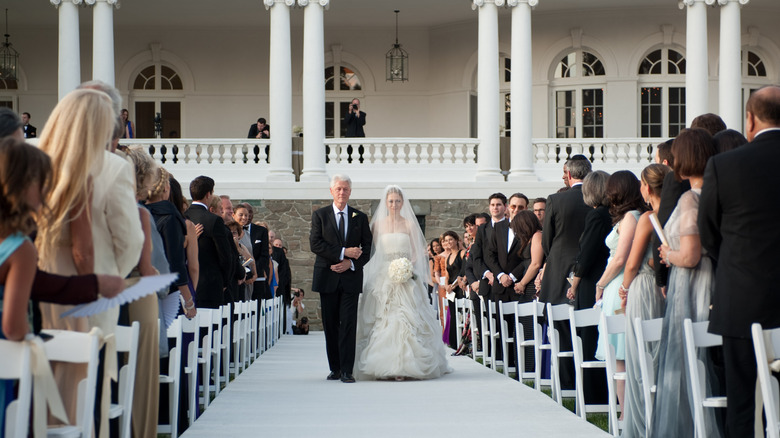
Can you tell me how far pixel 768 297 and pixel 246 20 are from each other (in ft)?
79.8

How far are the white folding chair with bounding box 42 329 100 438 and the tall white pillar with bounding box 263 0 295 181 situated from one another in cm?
1995

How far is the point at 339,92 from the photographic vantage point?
29266 millimetres

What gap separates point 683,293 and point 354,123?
19449mm

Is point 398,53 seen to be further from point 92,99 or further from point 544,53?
point 92,99

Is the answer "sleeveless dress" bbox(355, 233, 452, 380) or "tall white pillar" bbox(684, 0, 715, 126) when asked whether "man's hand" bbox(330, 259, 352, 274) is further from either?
"tall white pillar" bbox(684, 0, 715, 126)

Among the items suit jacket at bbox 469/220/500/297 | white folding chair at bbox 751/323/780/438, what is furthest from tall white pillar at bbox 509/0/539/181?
white folding chair at bbox 751/323/780/438

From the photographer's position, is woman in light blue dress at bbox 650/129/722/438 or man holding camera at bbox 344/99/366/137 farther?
man holding camera at bbox 344/99/366/137

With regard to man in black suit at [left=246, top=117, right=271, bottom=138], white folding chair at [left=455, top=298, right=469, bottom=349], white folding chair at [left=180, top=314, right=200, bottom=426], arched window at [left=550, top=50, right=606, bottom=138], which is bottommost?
white folding chair at [left=455, top=298, right=469, bottom=349]

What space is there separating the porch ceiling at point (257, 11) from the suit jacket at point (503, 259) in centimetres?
1463

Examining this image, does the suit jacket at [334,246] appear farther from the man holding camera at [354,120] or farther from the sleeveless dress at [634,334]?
the man holding camera at [354,120]

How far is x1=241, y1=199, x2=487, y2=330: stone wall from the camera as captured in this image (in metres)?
24.3

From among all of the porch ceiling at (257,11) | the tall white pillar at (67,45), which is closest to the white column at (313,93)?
the porch ceiling at (257,11)

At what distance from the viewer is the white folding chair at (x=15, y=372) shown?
3.99 m

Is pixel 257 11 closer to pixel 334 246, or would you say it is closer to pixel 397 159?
pixel 397 159
